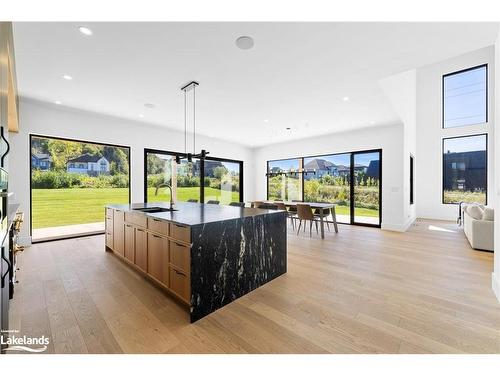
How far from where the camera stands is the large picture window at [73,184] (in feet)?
14.5

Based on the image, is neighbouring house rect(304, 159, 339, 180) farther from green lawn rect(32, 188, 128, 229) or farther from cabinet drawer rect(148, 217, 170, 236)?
cabinet drawer rect(148, 217, 170, 236)

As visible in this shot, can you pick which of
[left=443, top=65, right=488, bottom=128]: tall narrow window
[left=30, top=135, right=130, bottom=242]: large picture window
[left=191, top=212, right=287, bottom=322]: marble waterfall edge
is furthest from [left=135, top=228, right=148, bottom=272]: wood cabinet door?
[left=443, top=65, right=488, bottom=128]: tall narrow window

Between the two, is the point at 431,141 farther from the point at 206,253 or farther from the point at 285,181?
the point at 206,253

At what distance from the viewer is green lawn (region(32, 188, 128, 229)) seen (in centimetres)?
447

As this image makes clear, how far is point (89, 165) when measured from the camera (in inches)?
196

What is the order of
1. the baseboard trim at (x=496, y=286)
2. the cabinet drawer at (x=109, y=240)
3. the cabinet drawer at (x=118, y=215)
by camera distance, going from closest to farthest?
the baseboard trim at (x=496, y=286) < the cabinet drawer at (x=118, y=215) < the cabinet drawer at (x=109, y=240)

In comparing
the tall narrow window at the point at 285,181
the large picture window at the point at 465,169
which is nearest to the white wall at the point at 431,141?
the large picture window at the point at 465,169

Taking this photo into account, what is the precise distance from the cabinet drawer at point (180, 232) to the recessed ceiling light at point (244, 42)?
1.97m

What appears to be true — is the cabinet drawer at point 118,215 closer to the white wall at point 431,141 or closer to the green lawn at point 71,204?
the green lawn at point 71,204

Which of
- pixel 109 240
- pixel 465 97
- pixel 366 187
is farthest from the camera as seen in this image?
pixel 465 97

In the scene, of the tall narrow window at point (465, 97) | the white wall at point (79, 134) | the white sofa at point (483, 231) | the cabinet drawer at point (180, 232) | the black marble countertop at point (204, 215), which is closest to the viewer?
the cabinet drawer at point (180, 232)

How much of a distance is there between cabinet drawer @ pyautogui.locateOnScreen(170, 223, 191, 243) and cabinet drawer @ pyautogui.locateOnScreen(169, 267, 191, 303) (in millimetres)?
324

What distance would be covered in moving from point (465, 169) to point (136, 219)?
9465 mm

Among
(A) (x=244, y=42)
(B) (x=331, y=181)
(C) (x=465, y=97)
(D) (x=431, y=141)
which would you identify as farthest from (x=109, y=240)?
(C) (x=465, y=97)
